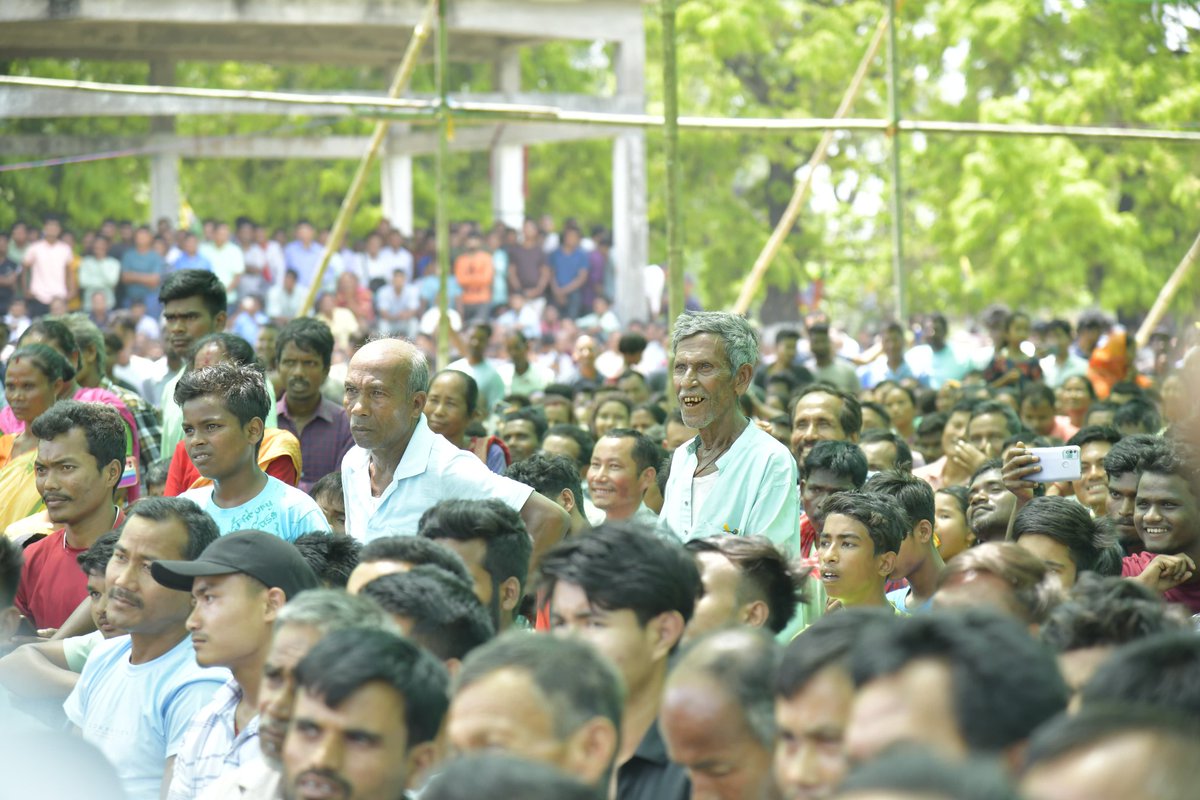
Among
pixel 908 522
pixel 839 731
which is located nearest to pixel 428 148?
pixel 908 522

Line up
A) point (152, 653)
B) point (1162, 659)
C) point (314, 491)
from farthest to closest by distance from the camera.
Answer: point (314, 491) < point (152, 653) < point (1162, 659)

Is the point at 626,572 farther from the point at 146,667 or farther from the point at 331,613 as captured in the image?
the point at 146,667

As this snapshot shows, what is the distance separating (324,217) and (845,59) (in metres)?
9.59

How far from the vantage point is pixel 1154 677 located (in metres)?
3.31

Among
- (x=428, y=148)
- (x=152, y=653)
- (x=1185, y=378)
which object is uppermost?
(x=428, y=148)

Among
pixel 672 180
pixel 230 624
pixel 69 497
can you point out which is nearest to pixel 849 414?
pixel 672 180

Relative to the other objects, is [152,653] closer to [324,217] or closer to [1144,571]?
[1144,571]

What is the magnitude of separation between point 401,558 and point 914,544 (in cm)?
241

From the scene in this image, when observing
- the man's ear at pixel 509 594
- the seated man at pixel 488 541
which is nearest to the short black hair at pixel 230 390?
the seated man at pixel 488 541

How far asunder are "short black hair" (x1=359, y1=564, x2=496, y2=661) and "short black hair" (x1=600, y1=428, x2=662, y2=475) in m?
3.29

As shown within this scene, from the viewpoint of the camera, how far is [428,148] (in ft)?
76.2

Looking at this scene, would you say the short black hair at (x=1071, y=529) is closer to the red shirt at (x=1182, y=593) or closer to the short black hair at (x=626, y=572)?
the red shirt at (x=1182, y=593)

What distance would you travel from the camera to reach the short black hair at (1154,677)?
325cm

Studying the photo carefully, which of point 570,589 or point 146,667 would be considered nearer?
point 570,589
